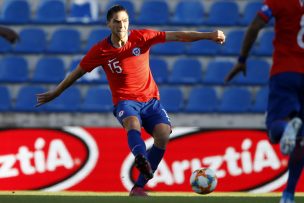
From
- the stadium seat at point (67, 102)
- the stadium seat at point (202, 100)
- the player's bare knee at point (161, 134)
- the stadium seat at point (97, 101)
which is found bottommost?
the stadium seat at point (67, 102)

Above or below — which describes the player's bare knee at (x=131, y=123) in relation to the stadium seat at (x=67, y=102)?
above

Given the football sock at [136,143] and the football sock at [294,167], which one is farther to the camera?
the football sock at [136,143]

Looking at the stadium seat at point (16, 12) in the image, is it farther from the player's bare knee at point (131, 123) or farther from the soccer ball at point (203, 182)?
the soccer ball at point (203, 182)

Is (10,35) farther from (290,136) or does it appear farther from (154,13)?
(154,13)

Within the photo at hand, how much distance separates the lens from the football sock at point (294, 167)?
21.1 ft

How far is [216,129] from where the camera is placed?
10461mm

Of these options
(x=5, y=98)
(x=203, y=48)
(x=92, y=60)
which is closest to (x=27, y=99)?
(x=5, y=98)

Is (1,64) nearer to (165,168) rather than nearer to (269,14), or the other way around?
(165,168)

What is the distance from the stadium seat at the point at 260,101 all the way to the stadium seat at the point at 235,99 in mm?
104

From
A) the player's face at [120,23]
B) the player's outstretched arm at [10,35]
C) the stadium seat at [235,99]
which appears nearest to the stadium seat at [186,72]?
the stadium seat at [235,99]

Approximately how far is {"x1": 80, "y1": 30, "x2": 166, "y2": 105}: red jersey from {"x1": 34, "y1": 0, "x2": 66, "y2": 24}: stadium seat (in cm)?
538

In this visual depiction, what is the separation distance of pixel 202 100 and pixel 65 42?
2360 mm

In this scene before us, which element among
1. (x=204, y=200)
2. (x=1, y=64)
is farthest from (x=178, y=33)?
(x=1, y=64)

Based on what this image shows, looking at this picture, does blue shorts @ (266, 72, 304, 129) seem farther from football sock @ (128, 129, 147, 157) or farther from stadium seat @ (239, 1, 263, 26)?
stadium seat @ (239, 1, 263, 26)
